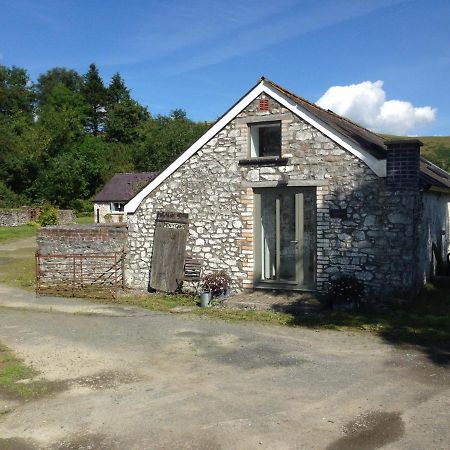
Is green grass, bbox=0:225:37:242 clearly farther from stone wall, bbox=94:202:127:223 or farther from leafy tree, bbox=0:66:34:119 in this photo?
leafy tree, bbox=0:66:34:119

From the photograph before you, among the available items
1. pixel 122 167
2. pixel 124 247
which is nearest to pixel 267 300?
pixel 124 247

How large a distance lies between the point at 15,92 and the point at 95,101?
11110 mm

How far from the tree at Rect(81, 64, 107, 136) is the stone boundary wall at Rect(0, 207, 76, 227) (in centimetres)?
3308

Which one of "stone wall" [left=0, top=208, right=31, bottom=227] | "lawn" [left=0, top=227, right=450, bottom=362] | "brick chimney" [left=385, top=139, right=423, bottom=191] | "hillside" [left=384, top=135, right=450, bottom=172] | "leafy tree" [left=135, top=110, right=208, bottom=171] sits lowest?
"lawn" [left=0, top=227, right=450, bottom=362]

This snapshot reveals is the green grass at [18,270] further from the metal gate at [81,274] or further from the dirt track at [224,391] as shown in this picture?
the dirt track at [224,391]

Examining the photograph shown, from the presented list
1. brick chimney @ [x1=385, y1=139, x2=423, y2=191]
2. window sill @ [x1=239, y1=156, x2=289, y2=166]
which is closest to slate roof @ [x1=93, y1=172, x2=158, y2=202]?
window sill @ [x1=239, y1=156, x2=289, y2=166]

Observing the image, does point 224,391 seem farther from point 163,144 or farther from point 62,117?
point 62,117

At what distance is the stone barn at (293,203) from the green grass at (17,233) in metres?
20.7

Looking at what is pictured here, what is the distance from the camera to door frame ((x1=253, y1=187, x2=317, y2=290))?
12078 millimetres

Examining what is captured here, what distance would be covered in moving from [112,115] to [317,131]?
60.1m

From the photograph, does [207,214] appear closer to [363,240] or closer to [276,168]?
[276,168]

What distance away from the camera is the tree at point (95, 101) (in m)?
72.5

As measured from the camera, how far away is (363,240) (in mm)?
11250

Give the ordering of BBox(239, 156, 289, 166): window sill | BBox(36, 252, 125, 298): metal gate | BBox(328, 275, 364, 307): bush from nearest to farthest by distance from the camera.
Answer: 1. BBox(328, 275, 364, 307): bush
2. BBox(239, 156, 289, 166): window sill
3. BBox(36, 252, 125, 298): metal gate
